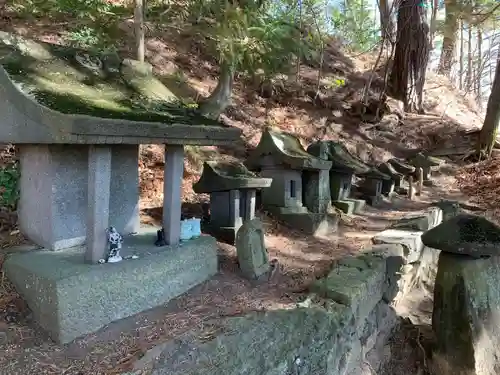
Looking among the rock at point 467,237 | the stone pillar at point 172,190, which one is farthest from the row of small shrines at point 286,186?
the rock at point 467,237

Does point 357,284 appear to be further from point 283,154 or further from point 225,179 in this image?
point 283,154

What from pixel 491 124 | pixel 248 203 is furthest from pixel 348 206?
pixel 491 124

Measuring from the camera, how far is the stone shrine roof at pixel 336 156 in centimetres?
804

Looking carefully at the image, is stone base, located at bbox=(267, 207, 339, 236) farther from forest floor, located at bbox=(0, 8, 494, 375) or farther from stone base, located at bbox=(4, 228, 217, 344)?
stone base, located at bbox=(4, 228, 217, 344)

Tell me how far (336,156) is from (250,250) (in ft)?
15.4

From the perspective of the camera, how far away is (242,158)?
10023 millimetres

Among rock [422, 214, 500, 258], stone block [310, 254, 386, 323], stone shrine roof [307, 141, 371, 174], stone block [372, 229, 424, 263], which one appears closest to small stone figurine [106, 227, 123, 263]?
stone block [310, 254, 386, 323]

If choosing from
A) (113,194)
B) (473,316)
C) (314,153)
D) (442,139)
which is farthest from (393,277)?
(442,139)

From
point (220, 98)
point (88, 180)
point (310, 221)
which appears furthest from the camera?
point (220, 98)

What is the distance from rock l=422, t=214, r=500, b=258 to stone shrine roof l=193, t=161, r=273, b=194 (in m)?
2.44

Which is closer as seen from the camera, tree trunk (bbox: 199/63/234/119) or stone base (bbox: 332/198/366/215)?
stone base (bbox: 332/198/366/215)

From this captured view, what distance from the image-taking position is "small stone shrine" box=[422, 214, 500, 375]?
437 cm

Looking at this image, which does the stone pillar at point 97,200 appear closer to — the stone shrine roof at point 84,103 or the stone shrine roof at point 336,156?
the stone shrine roof at point 84,103

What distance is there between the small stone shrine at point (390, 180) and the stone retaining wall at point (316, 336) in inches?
233
